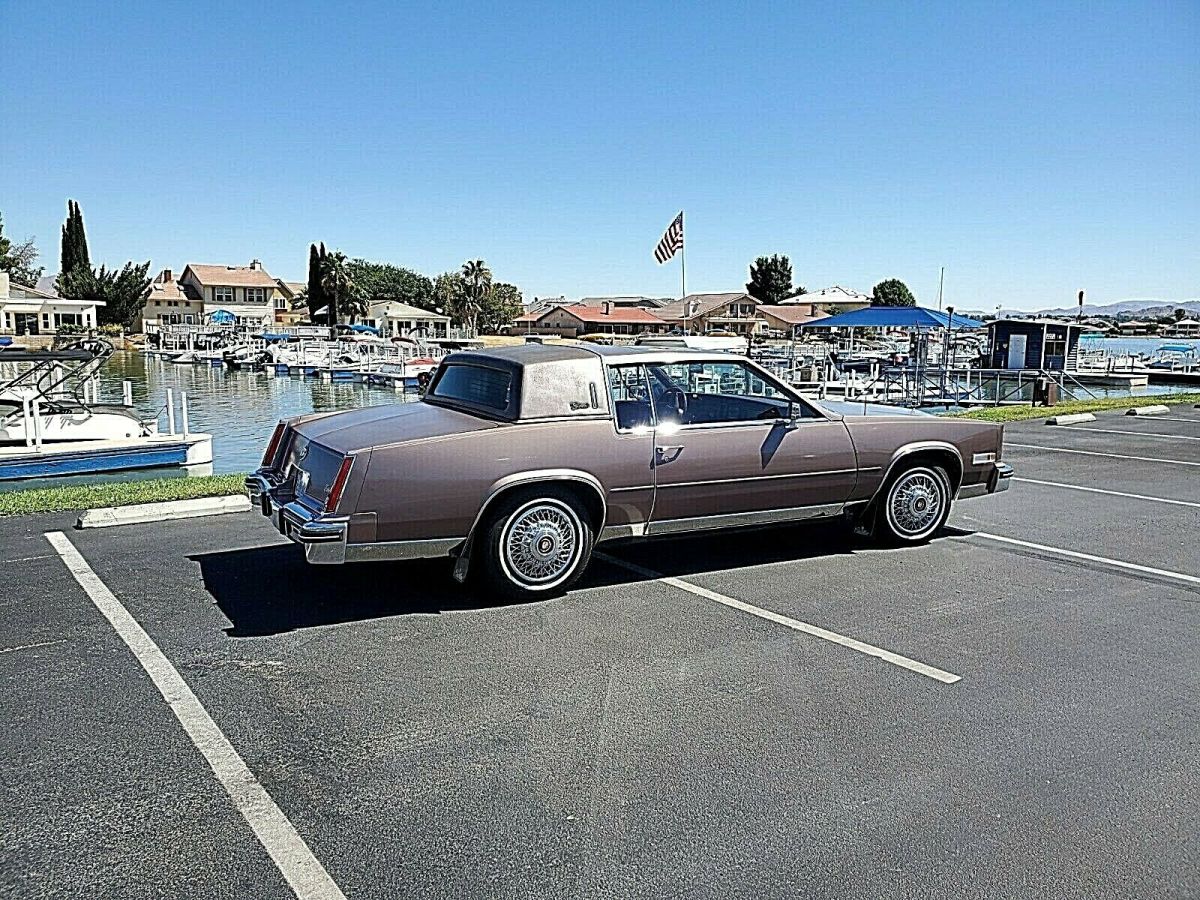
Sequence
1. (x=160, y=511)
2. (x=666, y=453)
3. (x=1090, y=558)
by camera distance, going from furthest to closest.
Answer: (x=160, y=511)
(x=1090, y=558)
(x=666, y=453)

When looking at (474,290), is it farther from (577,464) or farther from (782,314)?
(577,464)

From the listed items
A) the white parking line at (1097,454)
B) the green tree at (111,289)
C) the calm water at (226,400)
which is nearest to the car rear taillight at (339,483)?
the calm water at (226,400)

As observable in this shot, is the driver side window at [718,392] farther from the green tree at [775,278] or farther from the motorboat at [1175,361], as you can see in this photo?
the green tree at [775,278]

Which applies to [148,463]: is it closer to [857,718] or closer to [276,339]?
[857,718]

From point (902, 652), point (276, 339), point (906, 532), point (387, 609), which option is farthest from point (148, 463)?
point (276, 339)

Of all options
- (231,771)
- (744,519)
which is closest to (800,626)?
(744,519)

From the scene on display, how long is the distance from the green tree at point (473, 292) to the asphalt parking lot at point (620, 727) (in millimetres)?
96558

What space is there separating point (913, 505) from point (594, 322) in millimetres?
98567

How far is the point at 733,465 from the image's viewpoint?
6598mm

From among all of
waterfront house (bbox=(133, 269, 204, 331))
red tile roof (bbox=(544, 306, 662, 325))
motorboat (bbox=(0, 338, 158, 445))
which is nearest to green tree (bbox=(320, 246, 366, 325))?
waterfront house (bbox=(133, 269, 204, 331))

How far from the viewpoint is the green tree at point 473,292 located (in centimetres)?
10212

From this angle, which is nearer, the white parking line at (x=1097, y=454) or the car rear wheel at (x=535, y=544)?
the car rear wheel at (x=535, y=544)

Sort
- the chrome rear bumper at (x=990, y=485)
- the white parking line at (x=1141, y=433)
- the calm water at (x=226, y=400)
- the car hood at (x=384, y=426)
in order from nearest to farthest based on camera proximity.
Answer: the car hood at (x=384, y=426), the chrome rear bumper at (x=990, y=485), the white parking line at (x=1141, y=433), the calm water at (x=226, y=400)

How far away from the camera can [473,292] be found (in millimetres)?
102125
